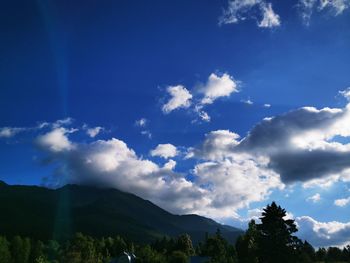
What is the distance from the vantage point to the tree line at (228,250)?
69.2m

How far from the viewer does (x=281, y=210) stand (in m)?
70.4

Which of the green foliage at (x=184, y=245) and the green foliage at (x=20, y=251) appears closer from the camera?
the green foliage at (x=184, y=245)

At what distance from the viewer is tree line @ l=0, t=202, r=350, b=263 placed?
69250 millimetres

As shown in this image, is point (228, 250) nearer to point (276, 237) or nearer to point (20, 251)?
point (276, 237)

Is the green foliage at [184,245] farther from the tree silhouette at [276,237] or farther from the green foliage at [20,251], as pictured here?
the tree silhouette at [276,237]

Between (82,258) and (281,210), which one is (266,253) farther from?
(82,258)

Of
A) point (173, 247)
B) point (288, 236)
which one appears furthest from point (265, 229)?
point (173, 247)

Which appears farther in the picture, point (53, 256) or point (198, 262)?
point (53, 256)

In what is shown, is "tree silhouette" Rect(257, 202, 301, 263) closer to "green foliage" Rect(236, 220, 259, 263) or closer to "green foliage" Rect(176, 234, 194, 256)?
"green foliage" Rect(236, 220, 259, 263)

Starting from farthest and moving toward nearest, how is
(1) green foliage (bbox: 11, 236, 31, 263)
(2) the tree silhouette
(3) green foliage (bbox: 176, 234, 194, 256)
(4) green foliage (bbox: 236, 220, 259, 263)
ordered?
(1) green foliage (bbox: 11, 236, 31, 263)
(3) green foliage (bbox: 176, 234, 194, 256)
(4) green foliage (bbox: 236, 220, 259, 263)
(2) the tree silhouette

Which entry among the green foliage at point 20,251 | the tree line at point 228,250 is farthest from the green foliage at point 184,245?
the green foliage at point 20,251

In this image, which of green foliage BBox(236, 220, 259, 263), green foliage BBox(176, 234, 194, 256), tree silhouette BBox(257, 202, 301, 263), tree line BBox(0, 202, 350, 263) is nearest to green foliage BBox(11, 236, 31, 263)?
tree line BBox(0, 202, 350, 263)

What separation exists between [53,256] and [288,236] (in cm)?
11593

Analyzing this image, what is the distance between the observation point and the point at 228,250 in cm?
13062
